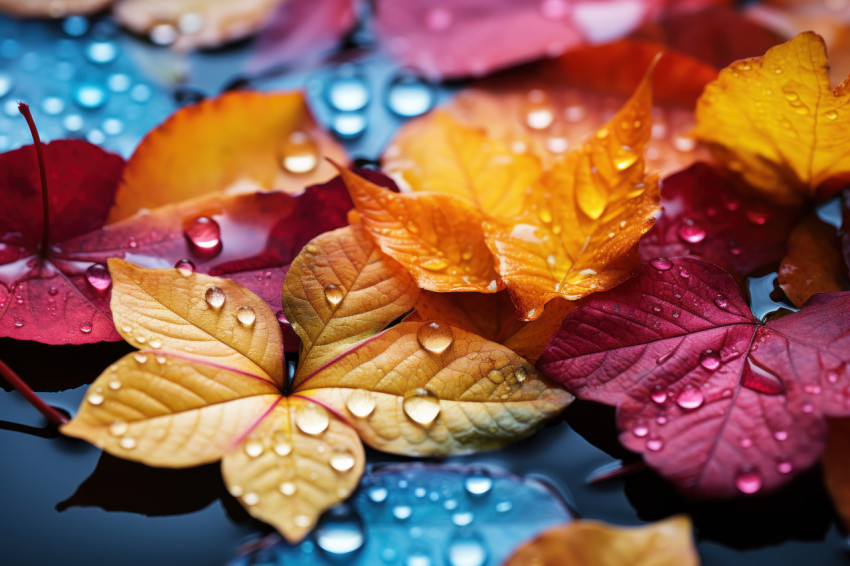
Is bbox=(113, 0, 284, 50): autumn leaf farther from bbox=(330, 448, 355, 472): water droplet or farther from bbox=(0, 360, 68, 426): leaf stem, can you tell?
bbox=(330, 448, 355, 472): water droplet

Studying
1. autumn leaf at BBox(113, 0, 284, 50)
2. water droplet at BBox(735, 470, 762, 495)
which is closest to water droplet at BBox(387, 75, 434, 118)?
autumn leaf at BBox(113, 0, 284, 50)

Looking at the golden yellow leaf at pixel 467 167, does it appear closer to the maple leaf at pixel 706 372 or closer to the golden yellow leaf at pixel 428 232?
the golden yellow leaf at pixel 428 232

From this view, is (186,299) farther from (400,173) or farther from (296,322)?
(400,173)

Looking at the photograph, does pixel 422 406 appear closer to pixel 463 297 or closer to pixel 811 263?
pixel 463 297

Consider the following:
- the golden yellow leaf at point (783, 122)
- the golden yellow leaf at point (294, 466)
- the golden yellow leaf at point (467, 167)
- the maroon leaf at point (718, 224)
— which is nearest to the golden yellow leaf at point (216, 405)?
the golden yellow leaf at point (294, 466)

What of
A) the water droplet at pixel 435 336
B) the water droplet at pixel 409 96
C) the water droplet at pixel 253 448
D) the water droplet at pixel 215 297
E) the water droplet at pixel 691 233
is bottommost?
the water droplet at pixel 253 448

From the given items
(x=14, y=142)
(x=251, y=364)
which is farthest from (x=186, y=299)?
(x=14, y=142)
